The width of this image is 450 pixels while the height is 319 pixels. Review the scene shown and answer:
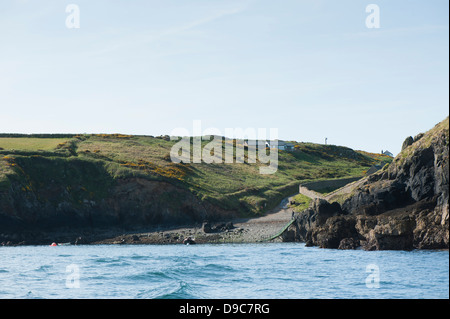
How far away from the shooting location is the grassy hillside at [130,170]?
99.0 m

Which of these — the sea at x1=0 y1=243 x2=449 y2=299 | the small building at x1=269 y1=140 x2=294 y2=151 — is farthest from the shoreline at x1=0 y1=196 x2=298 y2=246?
the small building at x1=269 y1=140 x2=294 y2=151

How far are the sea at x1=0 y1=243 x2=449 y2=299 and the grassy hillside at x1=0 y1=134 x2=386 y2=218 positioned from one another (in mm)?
40689

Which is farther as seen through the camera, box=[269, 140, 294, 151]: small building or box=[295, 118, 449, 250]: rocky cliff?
box=[269, 140, 294, 151]: small building

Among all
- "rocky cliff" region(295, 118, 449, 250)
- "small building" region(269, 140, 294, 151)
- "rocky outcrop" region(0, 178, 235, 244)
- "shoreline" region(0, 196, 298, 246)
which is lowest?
"shoreline" region(0, 196, 298, 246)

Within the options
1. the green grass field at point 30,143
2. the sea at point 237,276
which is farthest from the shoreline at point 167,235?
the green grass field at point 30,143

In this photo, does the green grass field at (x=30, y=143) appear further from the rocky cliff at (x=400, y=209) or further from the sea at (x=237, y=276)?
the rocky cliff at (x=400, y=209)

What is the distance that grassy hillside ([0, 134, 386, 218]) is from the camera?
325ft

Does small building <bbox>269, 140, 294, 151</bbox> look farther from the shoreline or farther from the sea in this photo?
the sea

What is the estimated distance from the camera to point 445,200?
54.8 meters

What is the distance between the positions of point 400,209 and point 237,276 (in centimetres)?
2705

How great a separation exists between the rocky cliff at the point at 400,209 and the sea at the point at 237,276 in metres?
2.77

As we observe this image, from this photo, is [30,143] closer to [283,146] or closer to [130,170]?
[130,170]
